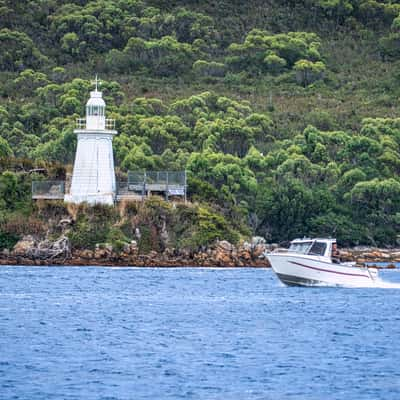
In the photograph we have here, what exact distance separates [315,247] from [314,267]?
1.09 m

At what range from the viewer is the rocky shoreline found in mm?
88000

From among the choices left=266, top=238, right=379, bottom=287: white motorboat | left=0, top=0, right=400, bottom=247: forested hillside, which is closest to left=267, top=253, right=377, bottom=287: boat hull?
left=266, top=238, right=379, bottom=287: white motorboat

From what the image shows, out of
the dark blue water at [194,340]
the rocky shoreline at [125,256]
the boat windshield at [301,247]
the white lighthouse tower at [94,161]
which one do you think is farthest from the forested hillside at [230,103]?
the dark blue water at [194,340]

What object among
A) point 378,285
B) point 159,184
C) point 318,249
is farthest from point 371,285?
point 159,184

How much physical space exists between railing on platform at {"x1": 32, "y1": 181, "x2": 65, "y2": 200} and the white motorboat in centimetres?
2533

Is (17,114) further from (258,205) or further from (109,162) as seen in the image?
(109,162)

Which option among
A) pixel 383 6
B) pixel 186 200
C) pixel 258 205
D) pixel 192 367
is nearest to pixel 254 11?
pixel 383 6

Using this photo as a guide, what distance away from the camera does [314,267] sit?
223ft

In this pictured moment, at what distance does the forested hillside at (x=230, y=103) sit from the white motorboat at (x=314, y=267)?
70.4ft

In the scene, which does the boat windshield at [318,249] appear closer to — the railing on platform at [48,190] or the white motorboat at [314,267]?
the white motorboat at [314,267]

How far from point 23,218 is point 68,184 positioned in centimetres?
495

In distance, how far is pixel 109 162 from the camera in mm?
89312

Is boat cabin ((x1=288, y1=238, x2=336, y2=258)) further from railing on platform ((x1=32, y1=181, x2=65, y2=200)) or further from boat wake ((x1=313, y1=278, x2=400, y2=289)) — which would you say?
railing on platform ((x1=32, y1=181, x2=65, y2=200))

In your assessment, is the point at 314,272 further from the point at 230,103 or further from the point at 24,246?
the point at 230,103
